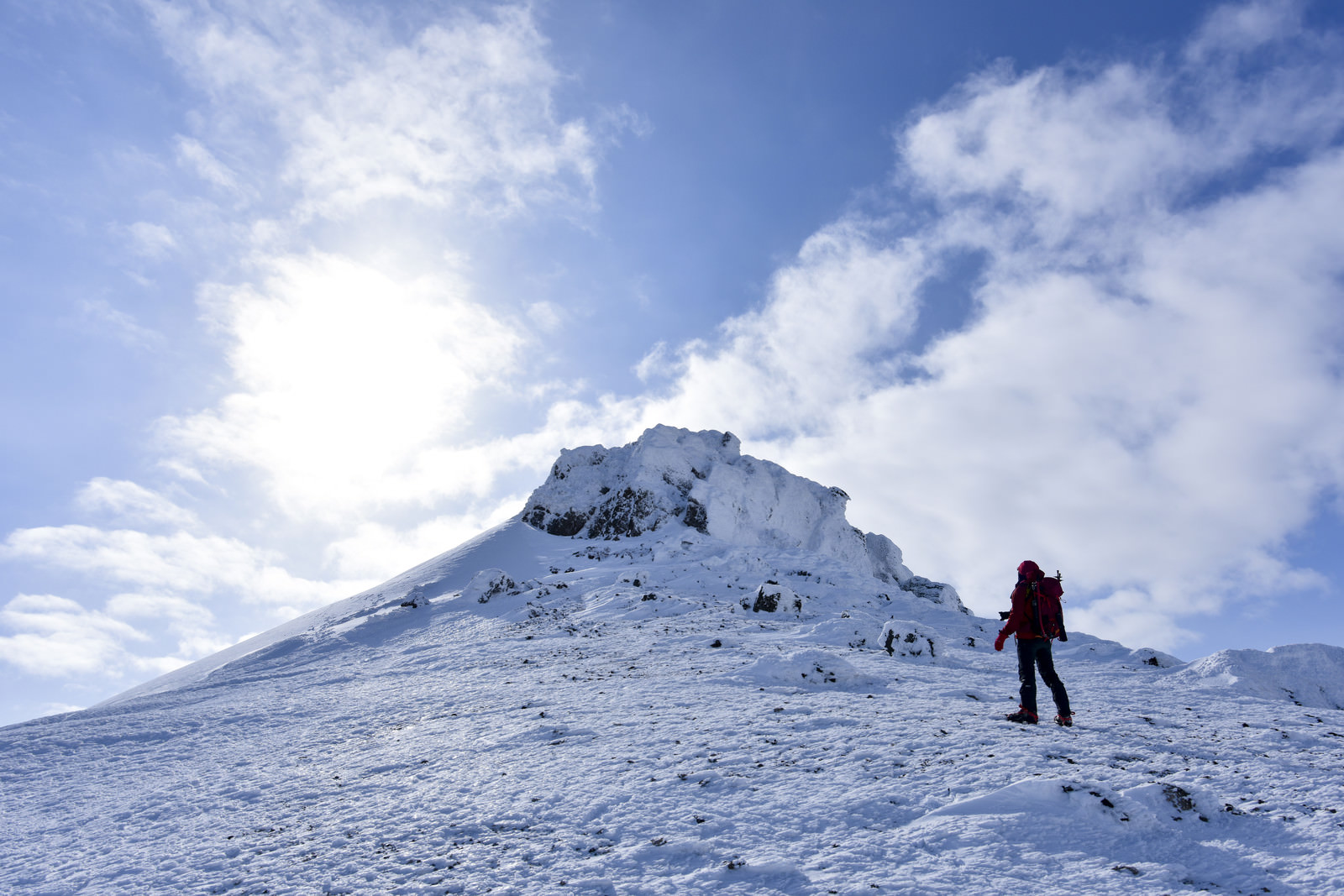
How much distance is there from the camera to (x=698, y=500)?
47.1 m

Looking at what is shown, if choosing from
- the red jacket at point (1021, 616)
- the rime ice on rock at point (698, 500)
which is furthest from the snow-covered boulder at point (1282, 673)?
the rime ice on rock at point (698, 500)

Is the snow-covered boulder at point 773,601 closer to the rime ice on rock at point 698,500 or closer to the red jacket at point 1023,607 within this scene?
the red jacket at point 1023,607

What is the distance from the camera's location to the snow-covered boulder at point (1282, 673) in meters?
13.1

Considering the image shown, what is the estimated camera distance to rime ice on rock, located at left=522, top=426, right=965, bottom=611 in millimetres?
47062

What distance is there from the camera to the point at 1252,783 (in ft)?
22.3

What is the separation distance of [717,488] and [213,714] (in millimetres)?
37191

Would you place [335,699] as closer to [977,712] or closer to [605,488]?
[977,712]

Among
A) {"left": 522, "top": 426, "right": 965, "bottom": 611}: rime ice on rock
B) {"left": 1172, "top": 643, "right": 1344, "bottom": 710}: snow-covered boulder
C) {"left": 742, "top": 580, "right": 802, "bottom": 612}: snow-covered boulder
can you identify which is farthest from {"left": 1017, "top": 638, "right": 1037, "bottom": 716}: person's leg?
{"left": 522, "top": 426, "right": 965, "bottom": 611}: rime ice on rock

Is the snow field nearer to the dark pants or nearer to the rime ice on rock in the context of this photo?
the dark pants

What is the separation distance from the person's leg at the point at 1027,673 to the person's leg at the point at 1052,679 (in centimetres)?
11

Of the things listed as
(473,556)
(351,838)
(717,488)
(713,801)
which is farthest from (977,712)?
(717,488)

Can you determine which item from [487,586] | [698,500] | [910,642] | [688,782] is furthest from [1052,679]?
[698,500]

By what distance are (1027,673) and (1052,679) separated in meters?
0.32

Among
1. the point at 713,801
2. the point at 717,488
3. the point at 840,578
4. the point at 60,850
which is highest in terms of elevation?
the point at 717,488
